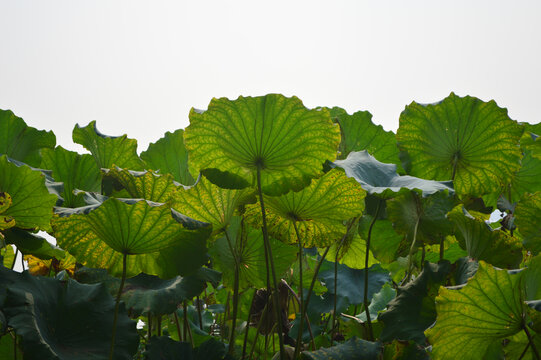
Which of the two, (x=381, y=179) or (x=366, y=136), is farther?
(x=366, y=136)

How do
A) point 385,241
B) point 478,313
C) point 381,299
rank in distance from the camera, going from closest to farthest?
point 478,313 < point 385,241 < point 381,299

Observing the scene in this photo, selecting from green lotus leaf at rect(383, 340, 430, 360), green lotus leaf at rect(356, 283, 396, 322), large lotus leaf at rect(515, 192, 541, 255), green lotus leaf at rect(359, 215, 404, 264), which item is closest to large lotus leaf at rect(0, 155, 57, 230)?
green lotus leaf at rect(383, 340, 430, 360)

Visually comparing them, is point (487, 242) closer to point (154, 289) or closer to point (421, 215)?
point (421, 215)

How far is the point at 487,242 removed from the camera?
93 cm

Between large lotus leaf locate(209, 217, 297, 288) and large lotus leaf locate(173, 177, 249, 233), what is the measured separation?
0.12 meters

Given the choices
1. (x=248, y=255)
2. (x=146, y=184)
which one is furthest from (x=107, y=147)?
(x=248, y=255)

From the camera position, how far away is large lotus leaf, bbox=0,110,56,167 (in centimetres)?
111

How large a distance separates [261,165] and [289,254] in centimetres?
34

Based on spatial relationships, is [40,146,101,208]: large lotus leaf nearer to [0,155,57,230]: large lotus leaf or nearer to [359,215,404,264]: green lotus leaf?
[0,155,57,230]: large lotus leaf

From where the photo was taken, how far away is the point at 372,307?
1.66 metres

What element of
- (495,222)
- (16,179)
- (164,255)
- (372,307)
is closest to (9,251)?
(16,179)

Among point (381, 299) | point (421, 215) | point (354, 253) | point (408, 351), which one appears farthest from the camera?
point (381, 299)

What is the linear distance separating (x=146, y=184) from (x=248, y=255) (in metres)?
0.35

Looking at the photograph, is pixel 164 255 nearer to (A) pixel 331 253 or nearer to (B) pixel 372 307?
(A) pixel 331 253
